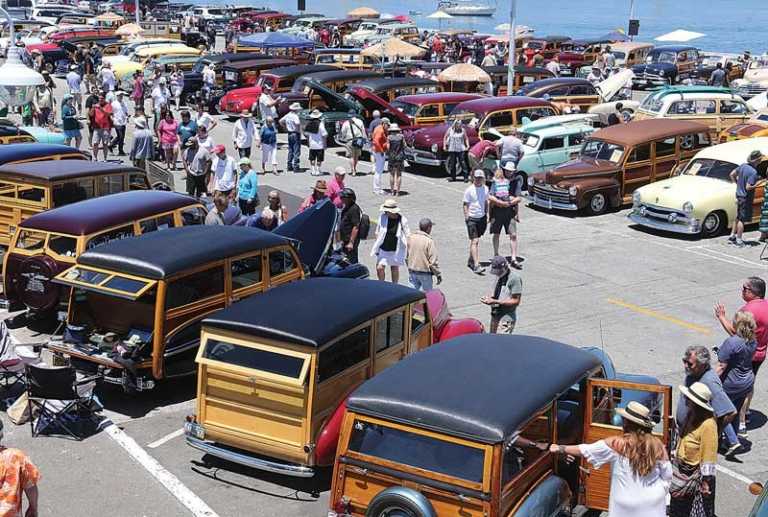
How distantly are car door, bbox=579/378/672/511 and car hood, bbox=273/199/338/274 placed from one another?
19.2ft

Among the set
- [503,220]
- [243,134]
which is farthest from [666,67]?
[503,220]

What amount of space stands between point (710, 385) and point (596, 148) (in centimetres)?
1250

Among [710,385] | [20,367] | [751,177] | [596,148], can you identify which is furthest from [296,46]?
[710,385]

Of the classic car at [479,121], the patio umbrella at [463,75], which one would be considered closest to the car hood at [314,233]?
the classic car at [479,121]

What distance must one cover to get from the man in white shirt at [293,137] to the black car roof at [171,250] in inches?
448

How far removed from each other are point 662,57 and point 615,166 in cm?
2369

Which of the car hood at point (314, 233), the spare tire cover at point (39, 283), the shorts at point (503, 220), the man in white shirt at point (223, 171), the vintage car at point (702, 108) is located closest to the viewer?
the spare tire cover at point (39, 283)

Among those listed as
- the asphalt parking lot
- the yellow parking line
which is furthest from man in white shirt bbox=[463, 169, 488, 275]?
the yellow parking line

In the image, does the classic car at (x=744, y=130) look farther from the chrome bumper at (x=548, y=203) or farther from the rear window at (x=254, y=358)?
the rear window at (x=254, y=358)

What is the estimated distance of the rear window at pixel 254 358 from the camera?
27.8ft

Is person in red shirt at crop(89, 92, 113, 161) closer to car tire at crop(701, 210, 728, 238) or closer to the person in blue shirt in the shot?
the person in blue shirt

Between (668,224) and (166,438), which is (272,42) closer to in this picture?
(668,224)

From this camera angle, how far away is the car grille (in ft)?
63.4

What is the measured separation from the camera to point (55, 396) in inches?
385
